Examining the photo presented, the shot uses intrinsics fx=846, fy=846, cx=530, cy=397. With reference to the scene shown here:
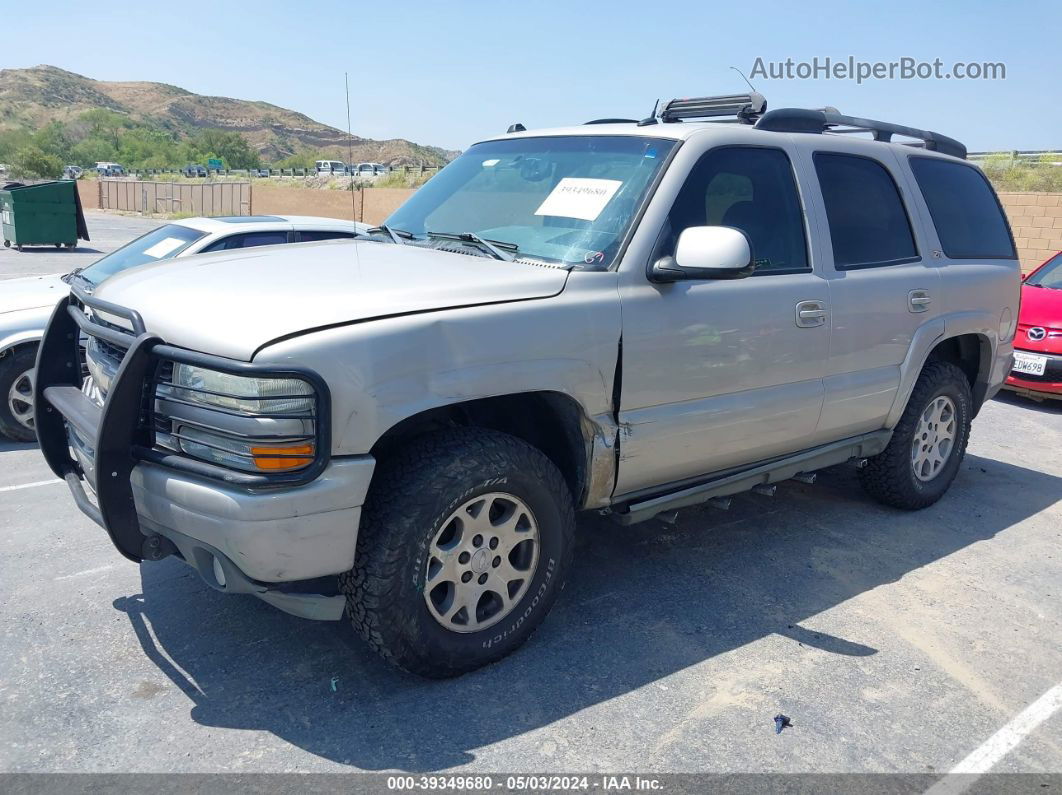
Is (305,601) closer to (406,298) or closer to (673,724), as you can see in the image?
(406,298)

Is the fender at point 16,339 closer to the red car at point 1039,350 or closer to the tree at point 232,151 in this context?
the red car at point 1039,350

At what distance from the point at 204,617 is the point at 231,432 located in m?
1.32

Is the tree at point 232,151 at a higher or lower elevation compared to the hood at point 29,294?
higher

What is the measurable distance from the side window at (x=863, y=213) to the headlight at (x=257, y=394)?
2.80 meters

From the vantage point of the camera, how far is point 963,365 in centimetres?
538

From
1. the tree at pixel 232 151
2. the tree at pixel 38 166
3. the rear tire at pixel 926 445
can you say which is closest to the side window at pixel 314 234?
the rear tire at pixel 926 445

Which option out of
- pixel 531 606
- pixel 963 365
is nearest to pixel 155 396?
pixel 531 606

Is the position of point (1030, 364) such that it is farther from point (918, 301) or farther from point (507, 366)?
point (507, 366)

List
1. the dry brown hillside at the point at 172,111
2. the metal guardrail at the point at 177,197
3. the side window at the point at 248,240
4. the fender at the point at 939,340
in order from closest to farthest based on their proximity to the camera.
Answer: the fender at the point at 939,340 < the side window at the point at 248,240 < the metal guardrail at the point at 177,197 < the dry brown hillside at the point at 172,111

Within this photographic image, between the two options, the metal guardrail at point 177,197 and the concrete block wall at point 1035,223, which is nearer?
the concrete block wall at point 1035,223

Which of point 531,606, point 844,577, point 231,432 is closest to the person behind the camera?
point 231,432

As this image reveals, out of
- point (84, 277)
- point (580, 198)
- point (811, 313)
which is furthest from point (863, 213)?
point (84, 277)

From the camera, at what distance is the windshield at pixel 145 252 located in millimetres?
6531

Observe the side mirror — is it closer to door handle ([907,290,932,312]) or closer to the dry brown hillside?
door handle ([907,290,932,312])
